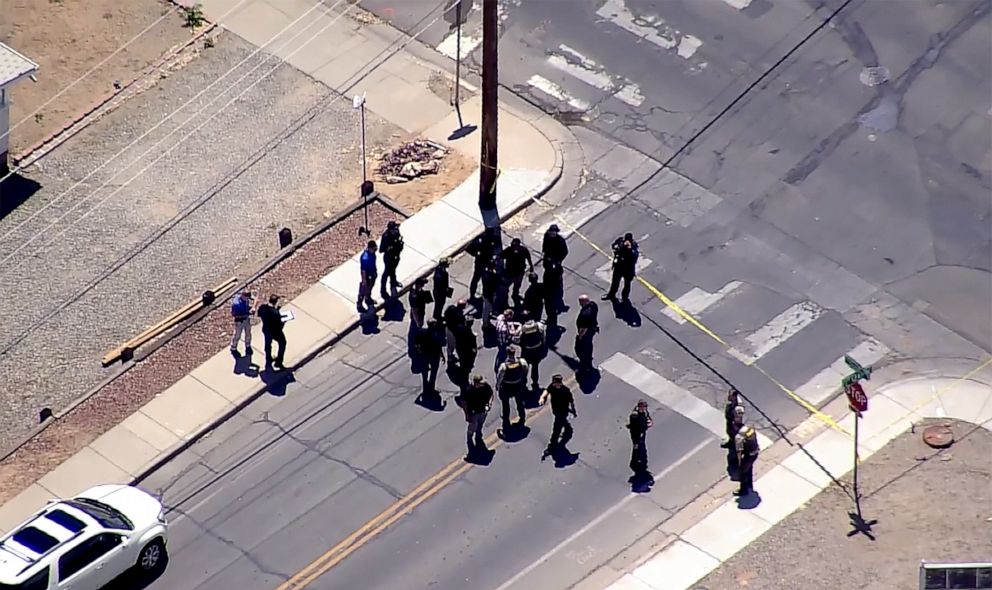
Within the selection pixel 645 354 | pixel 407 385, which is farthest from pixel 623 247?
pixel 407 385

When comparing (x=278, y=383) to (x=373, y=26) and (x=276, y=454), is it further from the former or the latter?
(x=373, y=26)

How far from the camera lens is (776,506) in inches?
1212

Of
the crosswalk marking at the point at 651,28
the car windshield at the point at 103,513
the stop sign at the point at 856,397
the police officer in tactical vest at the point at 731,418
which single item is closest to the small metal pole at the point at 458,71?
the crosswalk marking at the point at 651,28

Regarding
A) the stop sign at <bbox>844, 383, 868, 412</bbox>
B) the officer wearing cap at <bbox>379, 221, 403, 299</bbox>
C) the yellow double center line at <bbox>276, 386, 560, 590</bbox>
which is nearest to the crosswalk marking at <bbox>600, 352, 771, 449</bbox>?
the yellow double center line at <bbox>276, 386, 560, 590</bbox>

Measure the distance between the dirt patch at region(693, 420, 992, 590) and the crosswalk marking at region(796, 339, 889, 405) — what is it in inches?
64.6

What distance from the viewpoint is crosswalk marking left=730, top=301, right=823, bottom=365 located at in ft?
110

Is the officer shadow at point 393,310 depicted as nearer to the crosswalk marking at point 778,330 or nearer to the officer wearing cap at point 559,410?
the officer wearing cap at point 559,410

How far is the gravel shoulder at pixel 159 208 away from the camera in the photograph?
35.5 m

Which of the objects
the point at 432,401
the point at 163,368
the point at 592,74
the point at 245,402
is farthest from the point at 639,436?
the point at 592,74

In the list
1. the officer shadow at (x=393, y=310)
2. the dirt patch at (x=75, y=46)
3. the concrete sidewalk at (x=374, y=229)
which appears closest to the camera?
the concrete sidewalk at (x=374, y=229)

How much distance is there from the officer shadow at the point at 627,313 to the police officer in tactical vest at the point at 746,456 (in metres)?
3.72

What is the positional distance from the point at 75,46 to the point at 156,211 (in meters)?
6.16

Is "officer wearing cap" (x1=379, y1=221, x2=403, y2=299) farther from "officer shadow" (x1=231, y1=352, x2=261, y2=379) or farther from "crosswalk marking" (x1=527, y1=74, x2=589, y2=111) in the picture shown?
"crosswalk marking" (x1=527, y1=74, x2=589, y2=111)

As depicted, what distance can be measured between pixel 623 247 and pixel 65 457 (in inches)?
399
